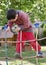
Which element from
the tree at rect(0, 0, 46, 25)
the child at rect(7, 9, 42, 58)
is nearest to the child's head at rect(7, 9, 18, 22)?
the child at rect(7, 9, 42, 58)

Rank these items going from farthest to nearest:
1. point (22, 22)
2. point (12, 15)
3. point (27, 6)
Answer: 1. point (27, 6)
2. point (22, 22)
3. point (12, 15)

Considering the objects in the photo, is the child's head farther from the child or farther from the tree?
the tree

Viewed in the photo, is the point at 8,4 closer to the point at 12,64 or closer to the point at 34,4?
the point at 34,4

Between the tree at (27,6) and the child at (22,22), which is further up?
the tree at (27,6)

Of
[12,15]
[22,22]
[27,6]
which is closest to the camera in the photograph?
[12,15]

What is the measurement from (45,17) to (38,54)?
13.6ft

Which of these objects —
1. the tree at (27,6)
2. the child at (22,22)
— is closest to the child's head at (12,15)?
the child at (22,22)

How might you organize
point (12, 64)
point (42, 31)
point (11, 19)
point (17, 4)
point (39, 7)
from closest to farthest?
point (11, 19) < point (12, 64) < point (17, 4) < point (39, 7) < point (42, 31)

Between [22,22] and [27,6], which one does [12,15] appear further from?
[27,6]

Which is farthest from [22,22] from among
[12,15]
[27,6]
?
[27,6]

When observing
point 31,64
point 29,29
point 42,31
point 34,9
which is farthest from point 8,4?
point 42,31

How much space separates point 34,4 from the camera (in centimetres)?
977

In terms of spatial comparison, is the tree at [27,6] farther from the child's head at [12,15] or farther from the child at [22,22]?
the child's head at [12,15]

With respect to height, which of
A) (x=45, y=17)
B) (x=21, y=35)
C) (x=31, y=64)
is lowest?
(x=31, y=64)
